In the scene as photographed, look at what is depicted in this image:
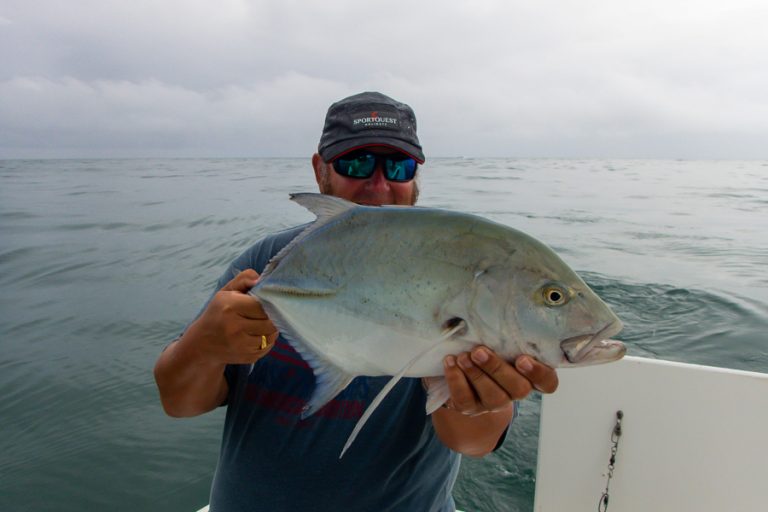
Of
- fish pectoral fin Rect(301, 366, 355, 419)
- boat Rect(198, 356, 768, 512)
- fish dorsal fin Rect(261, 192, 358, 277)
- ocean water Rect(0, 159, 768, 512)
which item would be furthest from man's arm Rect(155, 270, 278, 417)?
ocean water Rect(0, 159, 768, 512)

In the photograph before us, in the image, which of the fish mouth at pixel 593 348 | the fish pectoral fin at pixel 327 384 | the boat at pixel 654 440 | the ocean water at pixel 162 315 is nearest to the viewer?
the fish mouth at pixel 593 348

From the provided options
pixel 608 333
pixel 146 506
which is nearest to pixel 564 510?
pixel 608 333

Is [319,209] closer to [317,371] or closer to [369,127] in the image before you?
[317,371]

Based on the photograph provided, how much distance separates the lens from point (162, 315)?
8805mm

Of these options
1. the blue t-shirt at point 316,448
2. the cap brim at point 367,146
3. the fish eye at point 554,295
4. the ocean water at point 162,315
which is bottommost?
the ocean water at point 162,315

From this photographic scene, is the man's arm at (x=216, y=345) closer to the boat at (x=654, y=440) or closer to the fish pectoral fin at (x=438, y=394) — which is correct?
the fish pectoral fin at (x=438, y=394)

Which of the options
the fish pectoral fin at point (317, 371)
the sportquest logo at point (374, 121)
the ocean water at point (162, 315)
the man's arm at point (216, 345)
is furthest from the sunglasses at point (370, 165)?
the ocean water at point (162, 315)

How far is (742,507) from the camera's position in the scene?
3035 mm

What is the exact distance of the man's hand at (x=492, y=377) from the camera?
139cm

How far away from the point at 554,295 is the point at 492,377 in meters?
0.29

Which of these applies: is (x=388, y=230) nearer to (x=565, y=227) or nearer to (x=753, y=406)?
(x=753, y=406)

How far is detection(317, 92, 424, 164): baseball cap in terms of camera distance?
2.34 metres

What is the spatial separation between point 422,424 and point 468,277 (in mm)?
943

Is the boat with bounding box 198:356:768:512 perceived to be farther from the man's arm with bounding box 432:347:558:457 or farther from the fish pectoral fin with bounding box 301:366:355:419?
the fish pectoral fin with bounding box 301:366:355:419
